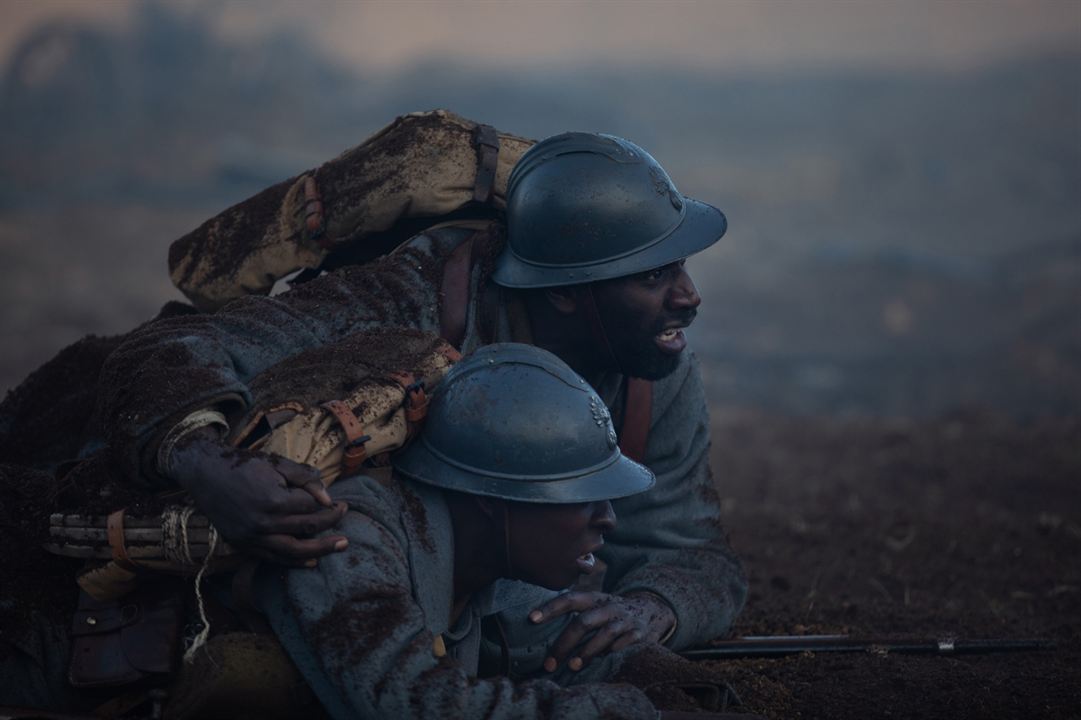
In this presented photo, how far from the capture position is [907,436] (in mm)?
11414

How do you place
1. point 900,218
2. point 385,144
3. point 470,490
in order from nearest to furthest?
1. point 470,490
2. point 385,144
3. point 900,218

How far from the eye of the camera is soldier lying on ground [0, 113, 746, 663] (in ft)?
14.5

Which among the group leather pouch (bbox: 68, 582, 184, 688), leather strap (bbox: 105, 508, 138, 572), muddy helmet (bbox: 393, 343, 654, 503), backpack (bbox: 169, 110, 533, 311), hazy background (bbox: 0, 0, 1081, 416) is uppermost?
backpack (bbox: 169, 110, 533, 311)

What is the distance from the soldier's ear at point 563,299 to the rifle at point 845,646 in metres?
1.40

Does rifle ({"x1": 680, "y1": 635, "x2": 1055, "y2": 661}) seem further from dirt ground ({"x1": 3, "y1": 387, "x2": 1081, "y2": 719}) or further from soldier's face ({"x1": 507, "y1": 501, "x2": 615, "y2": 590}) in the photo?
soldier's face ({"x1": 507, "y1": 501, "x2": 615, "y2": 590})

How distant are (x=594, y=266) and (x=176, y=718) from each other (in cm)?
221

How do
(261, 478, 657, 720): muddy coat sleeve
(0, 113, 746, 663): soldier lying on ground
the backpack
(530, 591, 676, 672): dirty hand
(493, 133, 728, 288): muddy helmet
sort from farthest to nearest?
the backpack → (493, 133, 728, 288): muddy helmet → (0, 113, 746, 663): soldier lying on ground → (530, 591, 676, 672): dirty hand → (261, 478, 657, 720): muddy coat sleeve

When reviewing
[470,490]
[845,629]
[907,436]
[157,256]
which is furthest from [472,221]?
[157,256]

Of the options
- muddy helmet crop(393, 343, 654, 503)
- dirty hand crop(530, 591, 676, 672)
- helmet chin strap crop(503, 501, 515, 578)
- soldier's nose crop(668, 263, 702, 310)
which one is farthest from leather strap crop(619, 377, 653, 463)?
helmet chin strap crop(503, 501, 515, 578)

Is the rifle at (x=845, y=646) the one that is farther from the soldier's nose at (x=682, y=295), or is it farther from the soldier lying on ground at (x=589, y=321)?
the soldier's nose at (x=682, y=295)

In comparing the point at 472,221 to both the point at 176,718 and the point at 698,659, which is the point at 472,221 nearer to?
the point at 698,659

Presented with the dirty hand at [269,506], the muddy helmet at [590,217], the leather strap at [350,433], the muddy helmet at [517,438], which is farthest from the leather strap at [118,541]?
the muddy helmet at [590,217]

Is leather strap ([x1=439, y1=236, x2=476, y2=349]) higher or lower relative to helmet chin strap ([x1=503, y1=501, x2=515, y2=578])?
higher

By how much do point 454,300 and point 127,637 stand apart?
180cm
